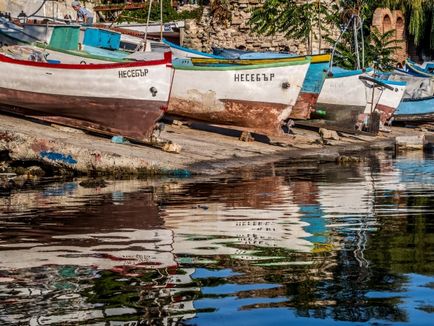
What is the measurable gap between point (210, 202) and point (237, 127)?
13.4m

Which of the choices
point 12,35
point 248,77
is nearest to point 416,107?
point 248,77

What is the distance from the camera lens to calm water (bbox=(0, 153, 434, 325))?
6723mm

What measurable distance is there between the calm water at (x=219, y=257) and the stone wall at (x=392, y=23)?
122 feet

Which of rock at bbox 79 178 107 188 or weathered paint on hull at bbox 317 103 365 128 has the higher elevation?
weathered paint on hull at bbox 317 103 365 128

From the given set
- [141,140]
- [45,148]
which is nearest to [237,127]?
[141,140]

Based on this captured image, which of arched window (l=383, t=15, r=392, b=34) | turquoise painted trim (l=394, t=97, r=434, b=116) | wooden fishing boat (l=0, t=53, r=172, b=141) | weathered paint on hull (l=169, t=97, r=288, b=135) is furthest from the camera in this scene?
arched window (l=383, t=15, r=392, b=34)

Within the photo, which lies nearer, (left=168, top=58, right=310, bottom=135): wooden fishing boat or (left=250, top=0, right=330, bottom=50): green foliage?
(left=168, top=58, right=310, bottom=135): wooden fishing boat

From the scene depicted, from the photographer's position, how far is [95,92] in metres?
23.2

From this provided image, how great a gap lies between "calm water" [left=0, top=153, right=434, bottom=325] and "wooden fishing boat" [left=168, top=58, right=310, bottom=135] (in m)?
11.1

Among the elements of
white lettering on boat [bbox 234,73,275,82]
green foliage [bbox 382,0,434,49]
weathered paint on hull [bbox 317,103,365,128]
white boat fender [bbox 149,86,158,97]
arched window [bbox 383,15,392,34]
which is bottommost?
weathered paint on hull [bbox 317,103,365,128]

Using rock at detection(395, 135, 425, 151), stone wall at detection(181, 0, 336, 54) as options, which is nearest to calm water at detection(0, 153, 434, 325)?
rock at detection(395, 135, 425, 151)

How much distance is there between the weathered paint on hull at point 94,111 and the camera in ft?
75.8

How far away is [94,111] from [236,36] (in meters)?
22.2

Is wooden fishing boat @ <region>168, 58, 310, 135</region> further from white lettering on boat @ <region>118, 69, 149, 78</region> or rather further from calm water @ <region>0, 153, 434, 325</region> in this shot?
calm water @ <region>0, 153, 434, 325</region>
